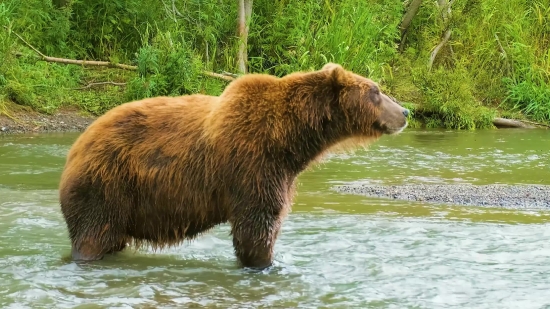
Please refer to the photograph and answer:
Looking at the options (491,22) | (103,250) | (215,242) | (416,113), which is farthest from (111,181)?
(491,22)

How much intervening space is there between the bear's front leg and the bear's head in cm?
86

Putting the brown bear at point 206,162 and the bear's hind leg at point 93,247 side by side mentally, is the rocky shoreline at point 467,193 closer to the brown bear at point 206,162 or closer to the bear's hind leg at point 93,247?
the brown bear at point 206,162

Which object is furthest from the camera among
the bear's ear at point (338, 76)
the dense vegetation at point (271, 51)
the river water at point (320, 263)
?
the dense vegetation at point (271, 51)

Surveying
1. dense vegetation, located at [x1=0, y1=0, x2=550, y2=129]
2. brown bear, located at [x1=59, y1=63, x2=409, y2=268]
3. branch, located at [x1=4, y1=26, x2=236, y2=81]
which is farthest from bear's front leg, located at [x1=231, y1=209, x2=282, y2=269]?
branch, located at [x1=4, y1=26, x2=236, y2=81]

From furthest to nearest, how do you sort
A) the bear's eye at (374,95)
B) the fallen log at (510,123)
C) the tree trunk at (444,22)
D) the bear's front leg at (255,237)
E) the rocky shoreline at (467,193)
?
the tree trunk at (444,22) < the fallen log at (510,123) < the rocky shoreline at (467,193) < the bear's eye at (374,95) < the bear's front leg at (255,237)

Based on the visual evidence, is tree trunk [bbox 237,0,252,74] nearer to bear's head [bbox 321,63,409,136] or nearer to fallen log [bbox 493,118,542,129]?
fallen log [bbox 493,118,542,129]

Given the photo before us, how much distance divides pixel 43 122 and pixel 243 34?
3866mm

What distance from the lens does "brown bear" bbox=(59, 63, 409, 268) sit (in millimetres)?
5035

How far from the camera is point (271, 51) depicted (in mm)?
14836

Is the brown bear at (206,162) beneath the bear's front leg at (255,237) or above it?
above

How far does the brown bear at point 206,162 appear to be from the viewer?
504 cm

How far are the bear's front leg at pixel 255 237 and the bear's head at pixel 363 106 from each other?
0.86 meters

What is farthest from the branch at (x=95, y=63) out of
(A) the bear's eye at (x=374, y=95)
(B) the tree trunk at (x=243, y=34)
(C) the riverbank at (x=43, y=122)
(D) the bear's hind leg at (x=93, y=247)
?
(D) the bear's hind leg at (x=93, y=247)

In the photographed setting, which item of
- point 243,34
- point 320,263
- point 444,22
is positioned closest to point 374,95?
point 320,263
